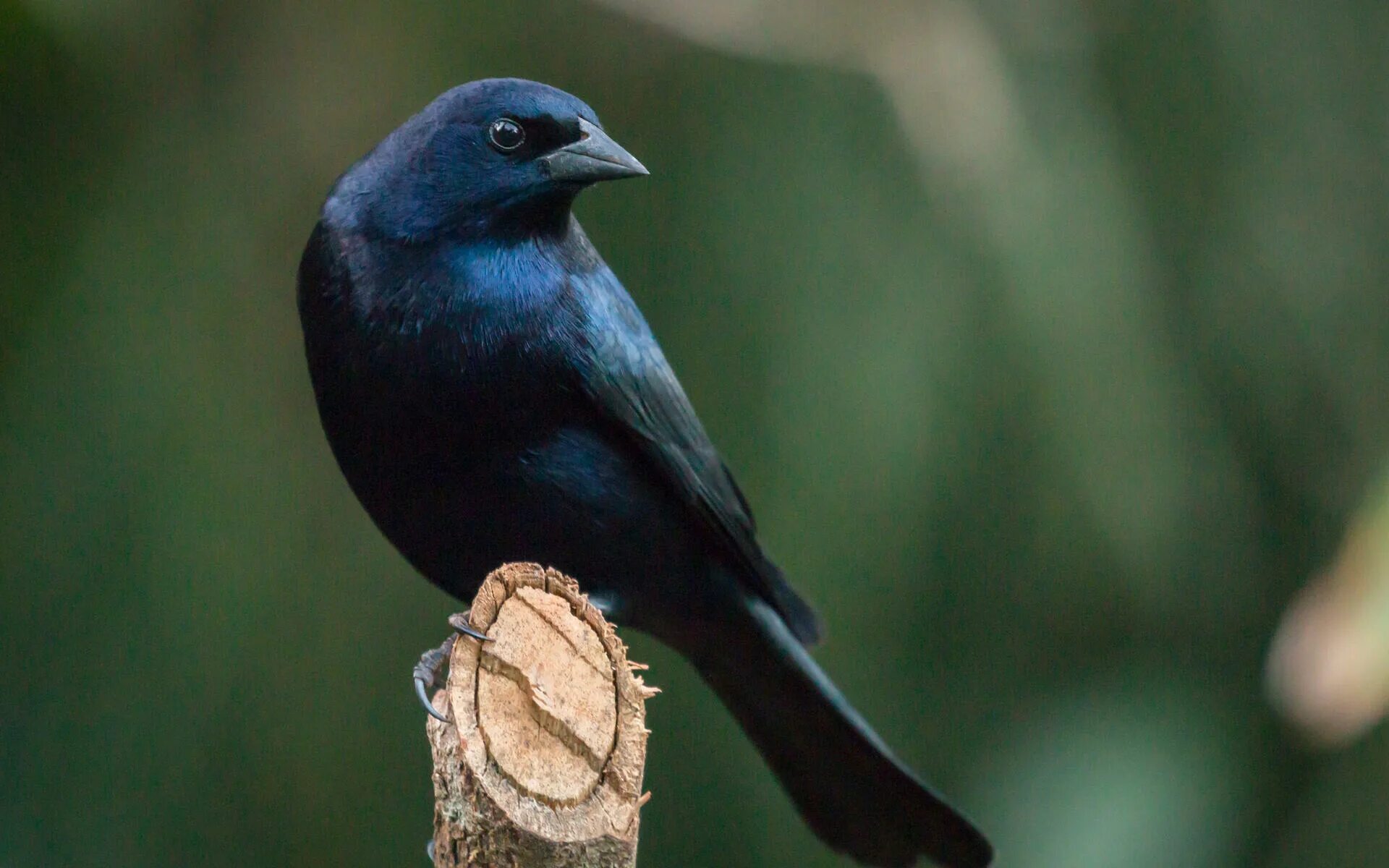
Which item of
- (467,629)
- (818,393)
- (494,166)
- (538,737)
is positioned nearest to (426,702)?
(467,629)

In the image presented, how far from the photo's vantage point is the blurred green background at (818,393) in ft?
14.2

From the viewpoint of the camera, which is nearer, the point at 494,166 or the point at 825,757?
the point at 494,166

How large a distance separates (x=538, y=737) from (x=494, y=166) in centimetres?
116

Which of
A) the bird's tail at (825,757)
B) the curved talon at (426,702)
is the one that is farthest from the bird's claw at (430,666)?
the bird's tail at (825,757)

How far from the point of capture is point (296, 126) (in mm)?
4500

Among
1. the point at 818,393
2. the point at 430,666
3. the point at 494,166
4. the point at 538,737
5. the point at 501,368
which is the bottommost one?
the point at 430,666

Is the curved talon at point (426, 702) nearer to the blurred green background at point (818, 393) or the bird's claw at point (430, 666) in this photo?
the bird's claw at point (430, 666)

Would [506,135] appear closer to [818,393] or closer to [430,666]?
[430,666]

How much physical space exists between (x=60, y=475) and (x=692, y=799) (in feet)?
6.86

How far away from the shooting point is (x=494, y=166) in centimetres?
277

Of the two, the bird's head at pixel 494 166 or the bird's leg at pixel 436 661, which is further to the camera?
the bird's head at pixel 494 166

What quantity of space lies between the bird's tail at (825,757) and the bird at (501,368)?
0.79ft

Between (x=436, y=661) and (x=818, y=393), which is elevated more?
(x=818, y=393)

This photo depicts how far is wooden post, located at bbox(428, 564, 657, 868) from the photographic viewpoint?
1926 mm
